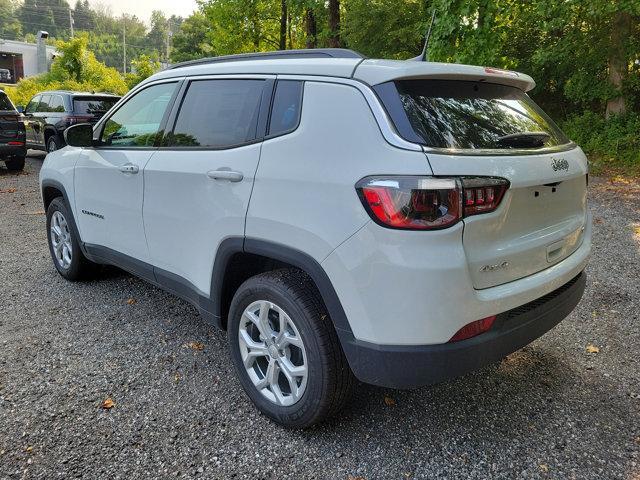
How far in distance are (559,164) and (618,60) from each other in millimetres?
13120

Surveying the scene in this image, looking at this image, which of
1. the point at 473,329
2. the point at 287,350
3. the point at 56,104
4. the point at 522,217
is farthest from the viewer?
the point at 56,104

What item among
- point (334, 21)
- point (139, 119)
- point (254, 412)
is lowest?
point (254, 412)

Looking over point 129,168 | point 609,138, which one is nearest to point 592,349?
point 129,168

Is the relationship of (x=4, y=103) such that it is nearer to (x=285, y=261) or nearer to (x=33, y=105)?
(x=33, y=105)

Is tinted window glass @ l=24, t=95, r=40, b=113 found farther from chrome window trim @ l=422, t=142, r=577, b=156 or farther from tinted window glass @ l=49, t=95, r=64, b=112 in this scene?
chrome window trim @ l=422, t=142, r=577, b=156

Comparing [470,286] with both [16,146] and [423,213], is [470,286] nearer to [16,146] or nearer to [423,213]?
[423,213]

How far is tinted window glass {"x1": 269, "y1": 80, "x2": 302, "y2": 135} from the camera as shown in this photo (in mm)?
2471

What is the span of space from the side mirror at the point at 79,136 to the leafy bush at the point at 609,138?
1082 centimetres

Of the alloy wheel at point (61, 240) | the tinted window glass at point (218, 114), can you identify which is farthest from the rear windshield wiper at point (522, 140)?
the alloy wheel at point (61, 240)

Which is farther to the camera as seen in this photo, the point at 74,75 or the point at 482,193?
the point at 74,75

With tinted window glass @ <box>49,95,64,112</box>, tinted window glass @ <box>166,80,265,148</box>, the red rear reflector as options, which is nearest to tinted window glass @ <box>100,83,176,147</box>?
tinted window glass @ <box>166,80,265,148</box>

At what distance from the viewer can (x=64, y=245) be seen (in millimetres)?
4645

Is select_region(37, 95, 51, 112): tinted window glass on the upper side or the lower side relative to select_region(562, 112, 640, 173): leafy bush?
upper

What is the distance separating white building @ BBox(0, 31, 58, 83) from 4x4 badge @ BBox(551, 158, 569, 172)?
2498 inches
